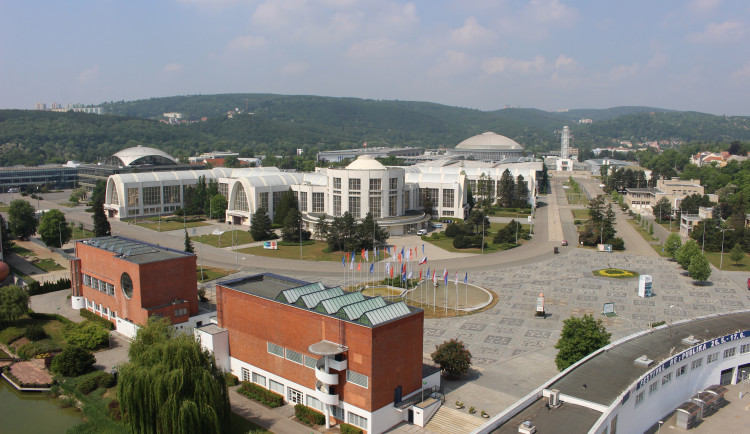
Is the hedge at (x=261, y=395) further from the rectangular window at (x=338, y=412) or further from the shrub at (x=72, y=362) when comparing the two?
the shrub at (x=72, y=362)

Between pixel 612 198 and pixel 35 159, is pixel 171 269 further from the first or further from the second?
pixel 35 159

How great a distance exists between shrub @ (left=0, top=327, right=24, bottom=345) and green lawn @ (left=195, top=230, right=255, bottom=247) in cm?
2748

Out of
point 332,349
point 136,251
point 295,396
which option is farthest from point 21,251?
point 332,349

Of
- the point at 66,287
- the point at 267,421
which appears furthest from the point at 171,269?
the point at 66,287

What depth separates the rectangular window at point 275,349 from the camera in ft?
87.9

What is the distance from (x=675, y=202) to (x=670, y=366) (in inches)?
2725

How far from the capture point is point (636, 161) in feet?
654

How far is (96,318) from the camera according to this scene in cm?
3800

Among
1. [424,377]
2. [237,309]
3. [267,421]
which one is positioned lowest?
[267,421]

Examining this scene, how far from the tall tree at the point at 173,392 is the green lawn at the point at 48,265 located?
36087 mm

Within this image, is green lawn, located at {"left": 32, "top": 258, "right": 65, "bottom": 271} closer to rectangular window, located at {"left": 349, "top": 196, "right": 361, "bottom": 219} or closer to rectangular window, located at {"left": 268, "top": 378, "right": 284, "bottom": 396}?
rectangular window, located at {"left": 349, "top": 196, "right": 361, "bottom": 219}

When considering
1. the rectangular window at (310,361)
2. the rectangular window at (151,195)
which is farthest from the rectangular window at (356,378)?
the rectangular window at (151,195)

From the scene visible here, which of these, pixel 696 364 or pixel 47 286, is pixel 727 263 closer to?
pixel 696 364

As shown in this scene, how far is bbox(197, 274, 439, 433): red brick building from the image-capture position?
23391mm
